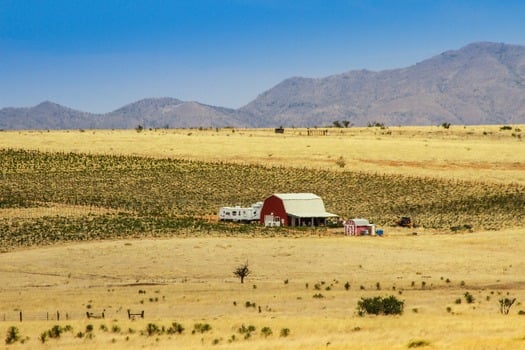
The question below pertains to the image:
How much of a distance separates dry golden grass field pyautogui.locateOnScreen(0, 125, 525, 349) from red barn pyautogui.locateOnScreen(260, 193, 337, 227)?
4.45 m

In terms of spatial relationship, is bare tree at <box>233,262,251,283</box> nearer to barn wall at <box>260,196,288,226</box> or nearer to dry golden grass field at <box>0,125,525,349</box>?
dry golden grass field at <box>0,125,525,349</box>

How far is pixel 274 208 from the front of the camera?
270ft

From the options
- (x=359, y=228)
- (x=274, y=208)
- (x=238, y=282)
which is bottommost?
(x=238, y=282)

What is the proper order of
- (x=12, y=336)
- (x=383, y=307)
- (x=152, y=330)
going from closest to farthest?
(x=12, y=336) < (x=152, y=330) < (x=383, y=307)

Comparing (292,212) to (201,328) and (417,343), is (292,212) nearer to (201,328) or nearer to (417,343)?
(201,328)

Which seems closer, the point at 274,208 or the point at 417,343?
the point at 417,343

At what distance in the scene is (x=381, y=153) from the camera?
136125mm

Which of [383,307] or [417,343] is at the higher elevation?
[417,343]

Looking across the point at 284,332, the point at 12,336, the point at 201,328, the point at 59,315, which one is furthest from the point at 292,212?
the point at 12,336

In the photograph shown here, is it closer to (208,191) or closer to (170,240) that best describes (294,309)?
(170,240)

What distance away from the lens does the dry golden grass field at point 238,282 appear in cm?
3616

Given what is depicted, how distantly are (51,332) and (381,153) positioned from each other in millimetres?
102557

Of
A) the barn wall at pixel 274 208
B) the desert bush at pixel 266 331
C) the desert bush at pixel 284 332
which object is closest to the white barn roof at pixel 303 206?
the barn wall at pixel 274 208

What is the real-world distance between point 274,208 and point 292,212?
1769 millimetres
